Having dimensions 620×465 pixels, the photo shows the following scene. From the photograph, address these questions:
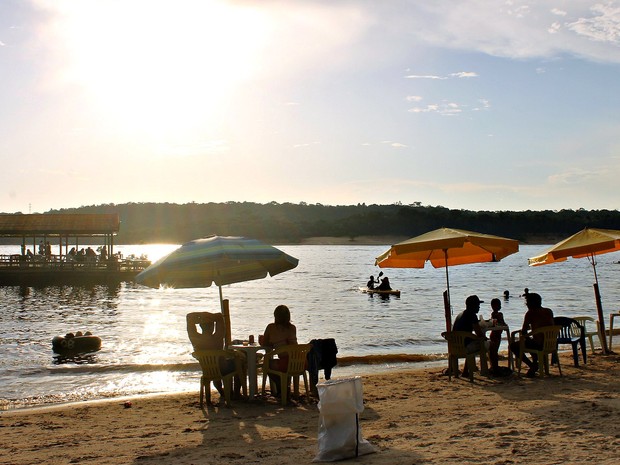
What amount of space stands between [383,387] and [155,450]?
4.63m

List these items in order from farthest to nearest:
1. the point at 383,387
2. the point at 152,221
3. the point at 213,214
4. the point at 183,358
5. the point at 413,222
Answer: the point at 152,221 < the point at 213,214 < the point at 413,222 < the point at 183,358 < the point at 383,387

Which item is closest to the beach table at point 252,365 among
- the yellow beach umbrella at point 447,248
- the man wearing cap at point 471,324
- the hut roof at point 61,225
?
the yellow beach umbrella at point 447,248

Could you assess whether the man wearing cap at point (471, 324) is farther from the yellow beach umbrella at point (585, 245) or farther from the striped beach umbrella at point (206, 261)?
the striped beach umbrella at point (206, 261)

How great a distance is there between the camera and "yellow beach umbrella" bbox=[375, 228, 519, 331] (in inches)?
400

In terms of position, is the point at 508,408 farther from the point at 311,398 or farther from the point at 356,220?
the point at 356,220

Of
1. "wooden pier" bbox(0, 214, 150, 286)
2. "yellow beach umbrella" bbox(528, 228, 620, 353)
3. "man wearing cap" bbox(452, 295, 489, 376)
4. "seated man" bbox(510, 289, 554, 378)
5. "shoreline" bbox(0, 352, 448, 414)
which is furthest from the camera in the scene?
"wooden pier" bbox(0, 214, 150, 286)

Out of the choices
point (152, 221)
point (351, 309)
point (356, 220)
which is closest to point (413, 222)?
point (356, 220)

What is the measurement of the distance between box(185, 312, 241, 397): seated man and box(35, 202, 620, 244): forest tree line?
113m

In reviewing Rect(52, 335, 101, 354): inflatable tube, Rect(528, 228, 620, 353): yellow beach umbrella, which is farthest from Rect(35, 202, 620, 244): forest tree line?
Rect(528, 228, 620, 353): yellow beach umbrella

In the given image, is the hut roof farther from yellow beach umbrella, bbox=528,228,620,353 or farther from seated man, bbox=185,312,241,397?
yellow beach umbrella, bbox=528,228,620,353

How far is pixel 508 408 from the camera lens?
316 inches

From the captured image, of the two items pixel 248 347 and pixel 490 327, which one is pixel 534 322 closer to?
pixel 490 327

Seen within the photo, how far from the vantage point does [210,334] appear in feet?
30.3

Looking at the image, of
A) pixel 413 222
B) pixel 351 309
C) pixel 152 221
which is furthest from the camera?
pixel 152 221
